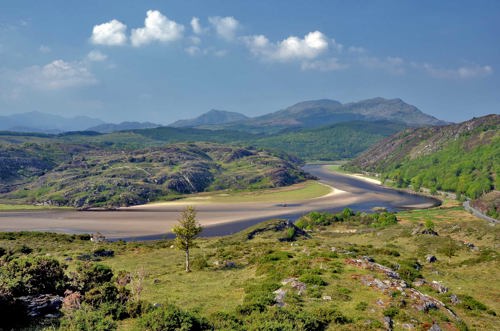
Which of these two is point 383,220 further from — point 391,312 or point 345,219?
point 391,312

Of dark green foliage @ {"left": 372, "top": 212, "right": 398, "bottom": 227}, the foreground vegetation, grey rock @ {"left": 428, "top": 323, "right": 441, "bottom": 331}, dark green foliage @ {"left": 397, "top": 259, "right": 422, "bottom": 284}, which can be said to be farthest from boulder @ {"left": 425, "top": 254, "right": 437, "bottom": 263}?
dark green foliage @ {"left": 372, "top": 212, "right": 398, "bottom": 227}

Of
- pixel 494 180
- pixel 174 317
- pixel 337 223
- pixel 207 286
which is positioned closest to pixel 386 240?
pixel 337 223

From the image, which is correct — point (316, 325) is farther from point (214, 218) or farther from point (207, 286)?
point (214, 218)

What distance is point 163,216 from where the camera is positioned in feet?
527

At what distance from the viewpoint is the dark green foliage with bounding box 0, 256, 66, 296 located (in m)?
26.4

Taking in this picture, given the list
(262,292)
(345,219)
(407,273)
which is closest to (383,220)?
(345,219)

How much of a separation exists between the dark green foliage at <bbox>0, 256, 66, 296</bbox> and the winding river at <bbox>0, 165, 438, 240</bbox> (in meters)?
91.1

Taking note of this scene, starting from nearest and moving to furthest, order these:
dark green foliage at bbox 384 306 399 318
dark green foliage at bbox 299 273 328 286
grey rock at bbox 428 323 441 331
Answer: grey rock at bbox 428 323 441 331, dark green foliage at bbox 384 306 399 318, dark green foliage at bbox 299 273 328 286

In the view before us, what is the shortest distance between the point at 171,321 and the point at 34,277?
15070mm

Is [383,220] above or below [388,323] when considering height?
below

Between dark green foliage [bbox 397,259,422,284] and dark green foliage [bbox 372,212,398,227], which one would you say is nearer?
dark green foliage [bbox 397,259,422,284]

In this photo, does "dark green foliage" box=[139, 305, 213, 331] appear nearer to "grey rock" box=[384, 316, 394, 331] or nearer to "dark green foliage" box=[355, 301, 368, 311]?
"dark green foliage" box=[355, 301, 368, 311]

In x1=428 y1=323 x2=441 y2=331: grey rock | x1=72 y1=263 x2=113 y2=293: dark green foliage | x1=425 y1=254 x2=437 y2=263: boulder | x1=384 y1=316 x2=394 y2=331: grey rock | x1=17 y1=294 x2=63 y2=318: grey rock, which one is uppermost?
x1=17 y1=294 x2=63 y2=318: grey rock

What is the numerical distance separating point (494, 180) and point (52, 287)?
782 ft
